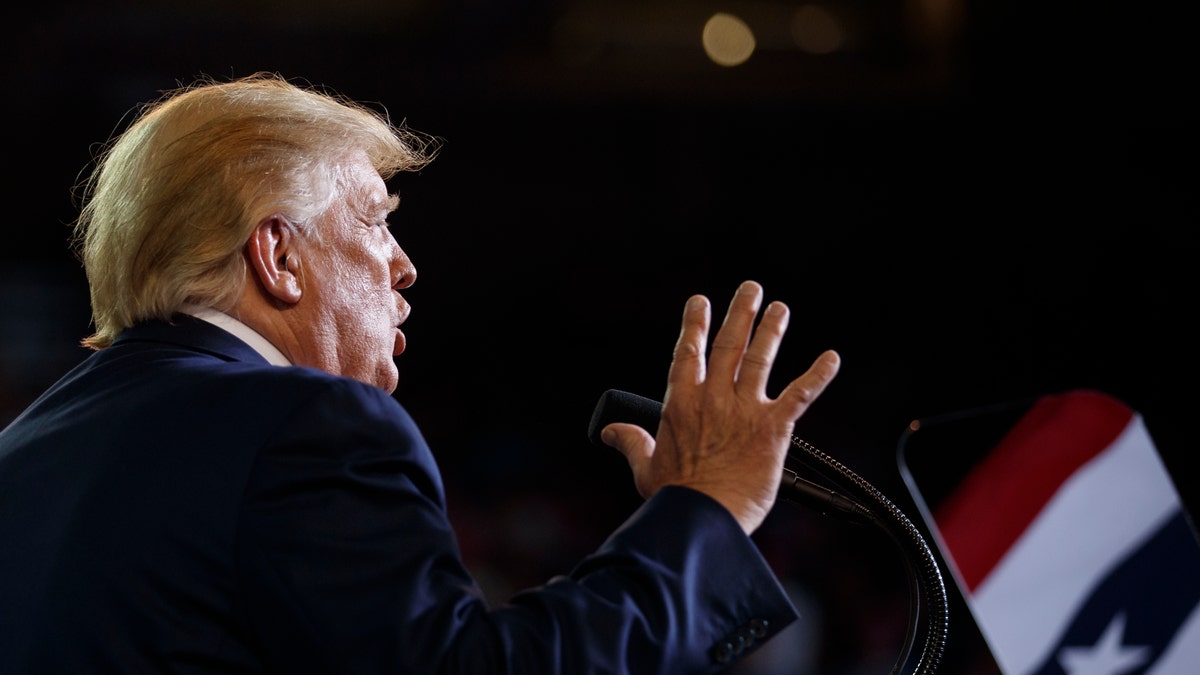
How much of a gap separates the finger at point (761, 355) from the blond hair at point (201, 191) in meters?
0.48

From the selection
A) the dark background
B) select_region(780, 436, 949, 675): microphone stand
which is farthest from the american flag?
the dark background

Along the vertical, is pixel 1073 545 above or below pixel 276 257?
below

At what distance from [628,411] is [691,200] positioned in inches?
153

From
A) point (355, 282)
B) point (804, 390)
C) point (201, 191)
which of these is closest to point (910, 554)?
point (804, 390)

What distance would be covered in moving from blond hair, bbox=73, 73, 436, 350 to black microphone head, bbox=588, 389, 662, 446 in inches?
13.8

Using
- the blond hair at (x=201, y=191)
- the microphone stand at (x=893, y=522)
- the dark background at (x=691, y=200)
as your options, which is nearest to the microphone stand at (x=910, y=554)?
the microphone stand at (x=893, y=522)

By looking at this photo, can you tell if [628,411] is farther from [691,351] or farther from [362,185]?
[362,185]

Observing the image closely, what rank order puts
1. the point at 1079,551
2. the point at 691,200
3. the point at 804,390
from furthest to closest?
the point at 691,200 → the point at 1079,551 → the point at 804,390

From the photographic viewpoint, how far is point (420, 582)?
2.63 ft

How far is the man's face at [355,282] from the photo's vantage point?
116cm

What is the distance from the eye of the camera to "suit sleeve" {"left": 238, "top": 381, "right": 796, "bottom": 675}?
793 millimetres

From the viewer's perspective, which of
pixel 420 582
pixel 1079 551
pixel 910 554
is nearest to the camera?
pixel 420 582

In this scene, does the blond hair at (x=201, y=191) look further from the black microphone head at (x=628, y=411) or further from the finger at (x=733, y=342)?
the finger at (x=733, y=342)

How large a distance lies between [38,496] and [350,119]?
0.52 meters
